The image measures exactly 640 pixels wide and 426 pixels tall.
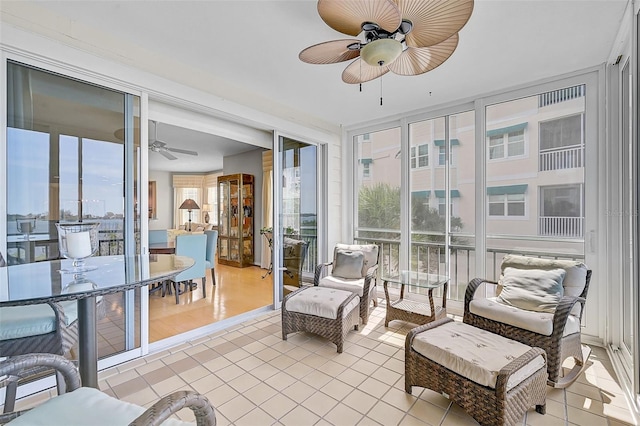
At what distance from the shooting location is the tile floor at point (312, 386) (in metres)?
1.81

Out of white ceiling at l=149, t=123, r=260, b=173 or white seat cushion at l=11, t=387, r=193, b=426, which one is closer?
white seat cushion at l=11, t=387, r=193, b=426

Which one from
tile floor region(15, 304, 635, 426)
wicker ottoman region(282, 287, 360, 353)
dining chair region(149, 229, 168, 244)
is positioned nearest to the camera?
tile floor region(15, 304, 635, 426)

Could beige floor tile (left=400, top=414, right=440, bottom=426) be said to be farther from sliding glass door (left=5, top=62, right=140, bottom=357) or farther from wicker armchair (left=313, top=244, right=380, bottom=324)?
sliding glass door (left=5, top=62, right=140, bottom=357)

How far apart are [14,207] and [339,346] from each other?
2627 mm

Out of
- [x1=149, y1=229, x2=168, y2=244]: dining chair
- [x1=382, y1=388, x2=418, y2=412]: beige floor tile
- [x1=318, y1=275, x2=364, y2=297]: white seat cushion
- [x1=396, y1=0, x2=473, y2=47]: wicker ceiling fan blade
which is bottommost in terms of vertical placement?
[x1=382, y1=388, x2=418, y2=412]: beige floor tile

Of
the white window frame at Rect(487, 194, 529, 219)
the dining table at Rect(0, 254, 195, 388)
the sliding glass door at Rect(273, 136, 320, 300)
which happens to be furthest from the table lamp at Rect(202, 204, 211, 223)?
the white window frame at Rect(487, 194, 529, 219)

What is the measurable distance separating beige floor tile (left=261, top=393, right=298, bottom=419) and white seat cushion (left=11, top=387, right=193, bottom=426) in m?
1.06

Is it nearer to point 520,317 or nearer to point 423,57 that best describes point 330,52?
point 423,57

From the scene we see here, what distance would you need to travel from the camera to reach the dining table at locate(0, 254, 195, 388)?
3.75 feet

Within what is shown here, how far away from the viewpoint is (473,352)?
1.81 meters

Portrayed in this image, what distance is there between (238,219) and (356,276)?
3665mm

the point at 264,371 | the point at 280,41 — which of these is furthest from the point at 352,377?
the point at 280,41

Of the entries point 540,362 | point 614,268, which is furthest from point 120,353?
point 614,268

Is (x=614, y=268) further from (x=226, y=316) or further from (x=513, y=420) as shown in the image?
(x=226, y=316)
